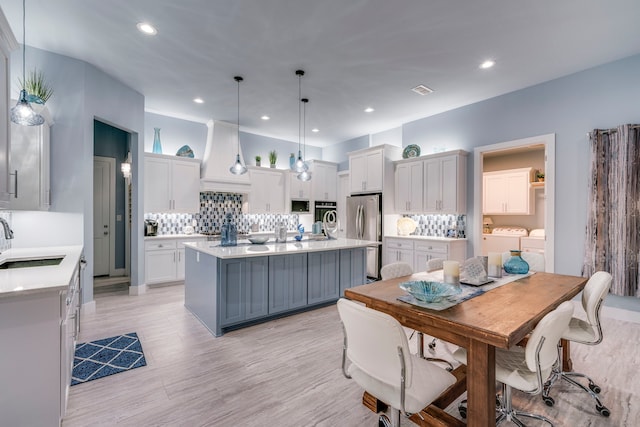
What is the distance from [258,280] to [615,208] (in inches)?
174

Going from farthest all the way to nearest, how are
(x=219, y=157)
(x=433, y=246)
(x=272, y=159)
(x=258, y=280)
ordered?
(x=272, y=159) < (x=219, y=157) < (x=433, y=246) < (x=258, y=280)

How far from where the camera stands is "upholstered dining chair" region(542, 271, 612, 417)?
195 centimetres

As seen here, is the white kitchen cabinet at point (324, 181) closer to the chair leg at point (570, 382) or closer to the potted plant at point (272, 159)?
the potted plant at point (272, 159)

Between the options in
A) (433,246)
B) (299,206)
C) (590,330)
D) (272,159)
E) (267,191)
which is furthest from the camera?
(299,206)

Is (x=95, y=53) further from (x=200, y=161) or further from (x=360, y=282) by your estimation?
(x=360, y=282)

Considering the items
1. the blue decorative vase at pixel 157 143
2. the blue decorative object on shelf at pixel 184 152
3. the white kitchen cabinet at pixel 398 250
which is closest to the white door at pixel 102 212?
the blue decorative vase at pixel 157 143

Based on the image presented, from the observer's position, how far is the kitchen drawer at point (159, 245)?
16.2ft

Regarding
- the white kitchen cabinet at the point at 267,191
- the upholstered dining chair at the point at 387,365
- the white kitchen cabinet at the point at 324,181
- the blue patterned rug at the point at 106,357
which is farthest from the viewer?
the white kitchen cabinet at the point at 324,181

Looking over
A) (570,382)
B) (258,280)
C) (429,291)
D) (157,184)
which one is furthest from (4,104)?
(570,382)

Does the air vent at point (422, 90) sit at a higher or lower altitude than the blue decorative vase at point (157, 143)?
higher

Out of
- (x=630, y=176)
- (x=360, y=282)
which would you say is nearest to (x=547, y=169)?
(x=630, y=176)

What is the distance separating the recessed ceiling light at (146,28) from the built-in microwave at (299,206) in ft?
14.8

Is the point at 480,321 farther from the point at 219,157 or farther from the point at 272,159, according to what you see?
the point at 272,159

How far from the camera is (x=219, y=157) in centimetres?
578
